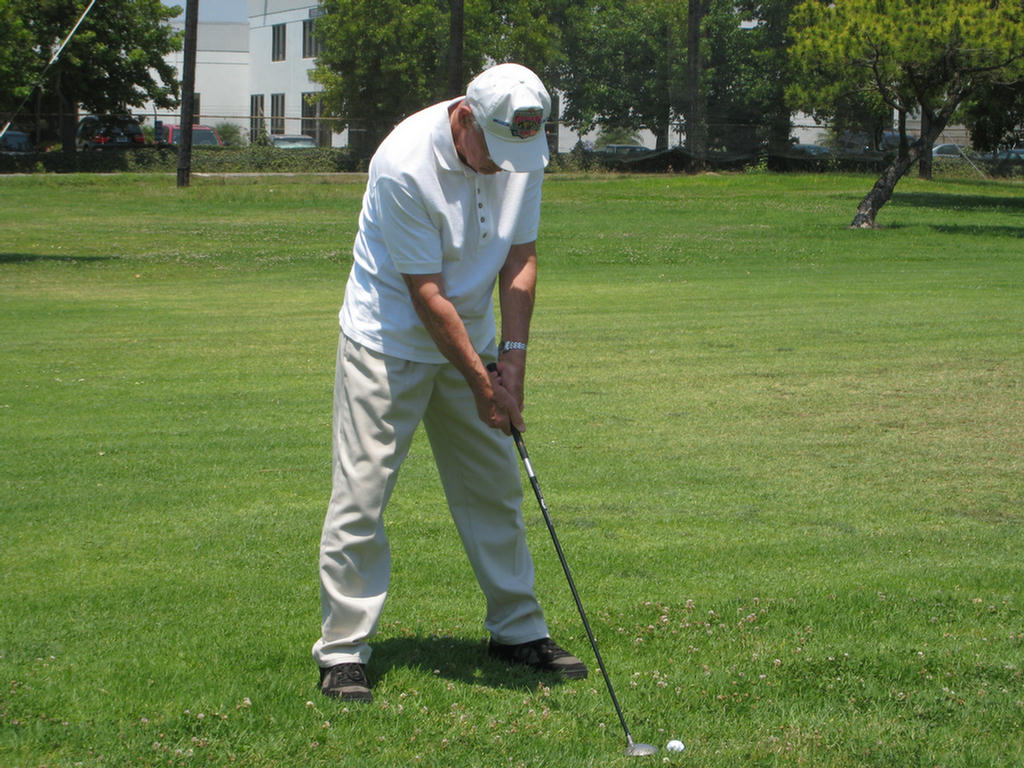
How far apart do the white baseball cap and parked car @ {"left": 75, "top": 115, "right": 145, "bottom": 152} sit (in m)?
45.1

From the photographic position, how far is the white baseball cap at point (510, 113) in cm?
364

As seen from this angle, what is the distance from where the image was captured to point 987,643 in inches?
173

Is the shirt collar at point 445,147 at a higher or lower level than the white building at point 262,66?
lower

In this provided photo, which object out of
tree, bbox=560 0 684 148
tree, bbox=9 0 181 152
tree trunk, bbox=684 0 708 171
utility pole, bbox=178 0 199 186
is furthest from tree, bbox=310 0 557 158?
utility pole, bbox=178 0 199 186

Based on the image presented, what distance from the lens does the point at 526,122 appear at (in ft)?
12.1

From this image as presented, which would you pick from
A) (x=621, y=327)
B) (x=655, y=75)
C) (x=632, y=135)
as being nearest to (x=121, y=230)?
(x=621, y=327)

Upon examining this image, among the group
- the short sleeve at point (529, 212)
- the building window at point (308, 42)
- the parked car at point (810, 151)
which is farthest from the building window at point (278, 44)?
the short sleeve at point (529, 212)

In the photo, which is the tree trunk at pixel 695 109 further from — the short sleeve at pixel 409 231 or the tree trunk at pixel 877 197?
the short sleeve at pixel 409 231

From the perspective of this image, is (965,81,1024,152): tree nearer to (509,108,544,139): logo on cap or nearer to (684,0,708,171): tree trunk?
(684,0,708,171): tree trunk

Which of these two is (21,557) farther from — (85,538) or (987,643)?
(987,643)

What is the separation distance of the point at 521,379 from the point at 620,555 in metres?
1.79

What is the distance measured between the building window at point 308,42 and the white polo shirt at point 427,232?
64.8 m

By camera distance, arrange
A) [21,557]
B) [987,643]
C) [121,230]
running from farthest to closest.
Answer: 1. [121,230]
2. [21,557]
3. [987,643]

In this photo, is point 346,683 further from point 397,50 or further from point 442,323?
point 397,50
